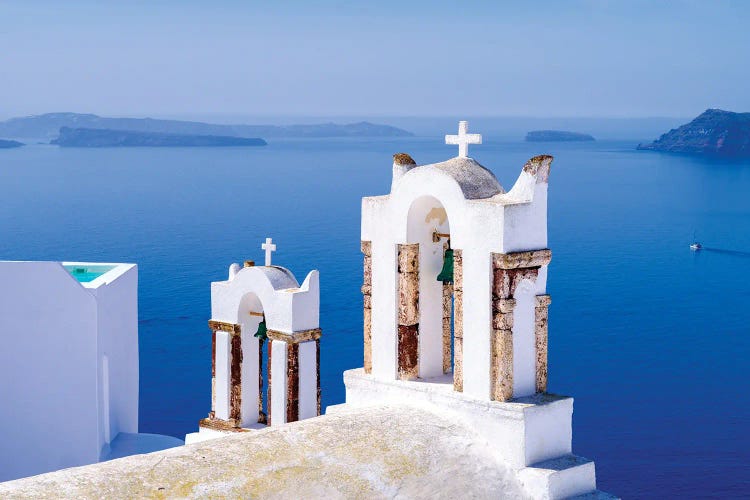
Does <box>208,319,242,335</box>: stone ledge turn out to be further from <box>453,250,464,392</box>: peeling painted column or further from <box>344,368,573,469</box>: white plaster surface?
<box>453,250,464,392</box>: peeling painted column

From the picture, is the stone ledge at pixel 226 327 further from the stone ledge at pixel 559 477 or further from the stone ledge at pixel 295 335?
the stone ledge at pixel 559 477

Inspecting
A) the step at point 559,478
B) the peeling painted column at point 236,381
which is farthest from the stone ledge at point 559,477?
the peeling painted column at point 236,381

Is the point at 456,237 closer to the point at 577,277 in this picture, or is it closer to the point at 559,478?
the point at 559,478

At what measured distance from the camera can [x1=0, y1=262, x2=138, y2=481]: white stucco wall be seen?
17.6m

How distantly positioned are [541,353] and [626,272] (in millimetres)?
60770

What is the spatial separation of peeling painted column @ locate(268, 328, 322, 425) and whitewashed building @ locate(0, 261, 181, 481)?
19.2 feet

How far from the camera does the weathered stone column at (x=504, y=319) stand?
953cm

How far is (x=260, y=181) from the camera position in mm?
127938

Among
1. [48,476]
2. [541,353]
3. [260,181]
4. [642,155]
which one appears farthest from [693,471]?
[642,155]

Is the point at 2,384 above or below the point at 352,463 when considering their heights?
below

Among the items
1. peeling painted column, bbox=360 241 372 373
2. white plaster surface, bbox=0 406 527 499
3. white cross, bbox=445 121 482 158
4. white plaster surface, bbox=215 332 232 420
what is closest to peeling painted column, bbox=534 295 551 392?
white plaster surface, bbox=0 406 527 499

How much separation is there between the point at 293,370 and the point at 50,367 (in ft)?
21.3

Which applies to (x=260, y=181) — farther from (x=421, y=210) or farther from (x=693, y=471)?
(x=421, y=210)

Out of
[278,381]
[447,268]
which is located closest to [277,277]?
[278,381]
